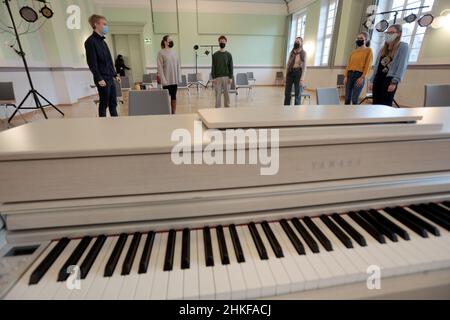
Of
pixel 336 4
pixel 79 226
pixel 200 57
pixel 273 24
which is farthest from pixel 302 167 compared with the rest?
pixel 273 24

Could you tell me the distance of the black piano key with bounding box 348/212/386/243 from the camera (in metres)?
0.75

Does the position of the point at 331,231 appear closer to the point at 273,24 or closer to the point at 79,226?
the point at 79,226

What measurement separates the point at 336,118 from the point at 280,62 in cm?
1347

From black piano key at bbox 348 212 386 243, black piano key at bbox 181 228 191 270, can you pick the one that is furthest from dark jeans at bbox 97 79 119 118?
black piano key at bbox 348 212 386 243

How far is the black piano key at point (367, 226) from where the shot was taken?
755 millimetres

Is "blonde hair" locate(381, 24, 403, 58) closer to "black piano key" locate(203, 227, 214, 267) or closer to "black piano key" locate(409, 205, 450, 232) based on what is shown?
"black piano key" locate(409, 205, 450, 232)

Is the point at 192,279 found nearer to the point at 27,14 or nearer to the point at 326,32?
the point at 27,14

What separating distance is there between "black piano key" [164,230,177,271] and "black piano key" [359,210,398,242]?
65 cm

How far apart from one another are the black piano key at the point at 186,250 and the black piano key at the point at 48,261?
34 centimetres

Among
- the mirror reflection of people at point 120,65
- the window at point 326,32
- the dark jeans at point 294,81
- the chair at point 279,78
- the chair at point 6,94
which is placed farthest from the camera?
the chair at point 279,78

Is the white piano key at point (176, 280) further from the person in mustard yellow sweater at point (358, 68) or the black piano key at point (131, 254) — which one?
the person in mustard yellow sweater at point (358, 68)

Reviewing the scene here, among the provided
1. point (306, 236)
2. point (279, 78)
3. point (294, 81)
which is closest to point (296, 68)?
point (294, 81)

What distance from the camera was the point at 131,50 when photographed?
1176 cm

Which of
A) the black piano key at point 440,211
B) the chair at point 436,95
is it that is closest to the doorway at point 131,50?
the chair at point 436,95
